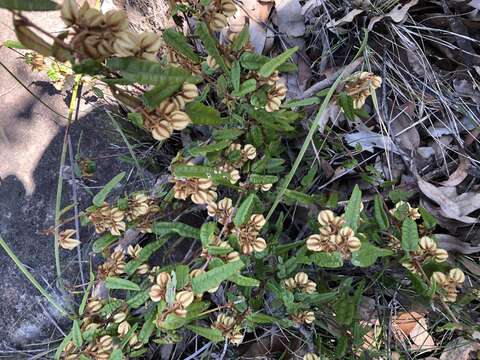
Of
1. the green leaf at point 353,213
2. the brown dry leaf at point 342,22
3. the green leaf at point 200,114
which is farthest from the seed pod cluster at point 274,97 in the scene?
the brown dry leaf at point 342,22

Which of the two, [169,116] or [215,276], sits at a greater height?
[169,116]

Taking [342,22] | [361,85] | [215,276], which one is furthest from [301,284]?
[342,22]

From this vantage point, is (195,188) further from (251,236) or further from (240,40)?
(240,40)

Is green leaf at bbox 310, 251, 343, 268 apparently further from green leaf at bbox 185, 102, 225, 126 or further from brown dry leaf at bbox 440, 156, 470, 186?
brown dry leaf at bbox 440, 156, 470, 186

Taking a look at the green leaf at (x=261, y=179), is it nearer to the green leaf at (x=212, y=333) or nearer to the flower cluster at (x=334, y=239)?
the flower cluster at (x=334, y=239)

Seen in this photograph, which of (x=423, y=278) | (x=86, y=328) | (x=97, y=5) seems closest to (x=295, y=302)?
(x=423, y=278)

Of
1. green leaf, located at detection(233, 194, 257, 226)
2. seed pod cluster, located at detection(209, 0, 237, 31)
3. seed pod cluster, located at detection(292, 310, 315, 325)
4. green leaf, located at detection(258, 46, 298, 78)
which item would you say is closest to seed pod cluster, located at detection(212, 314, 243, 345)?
seed pod cluster, located at detection(292, 310, 315, 325)

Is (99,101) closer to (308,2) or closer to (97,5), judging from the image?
(97,5)
